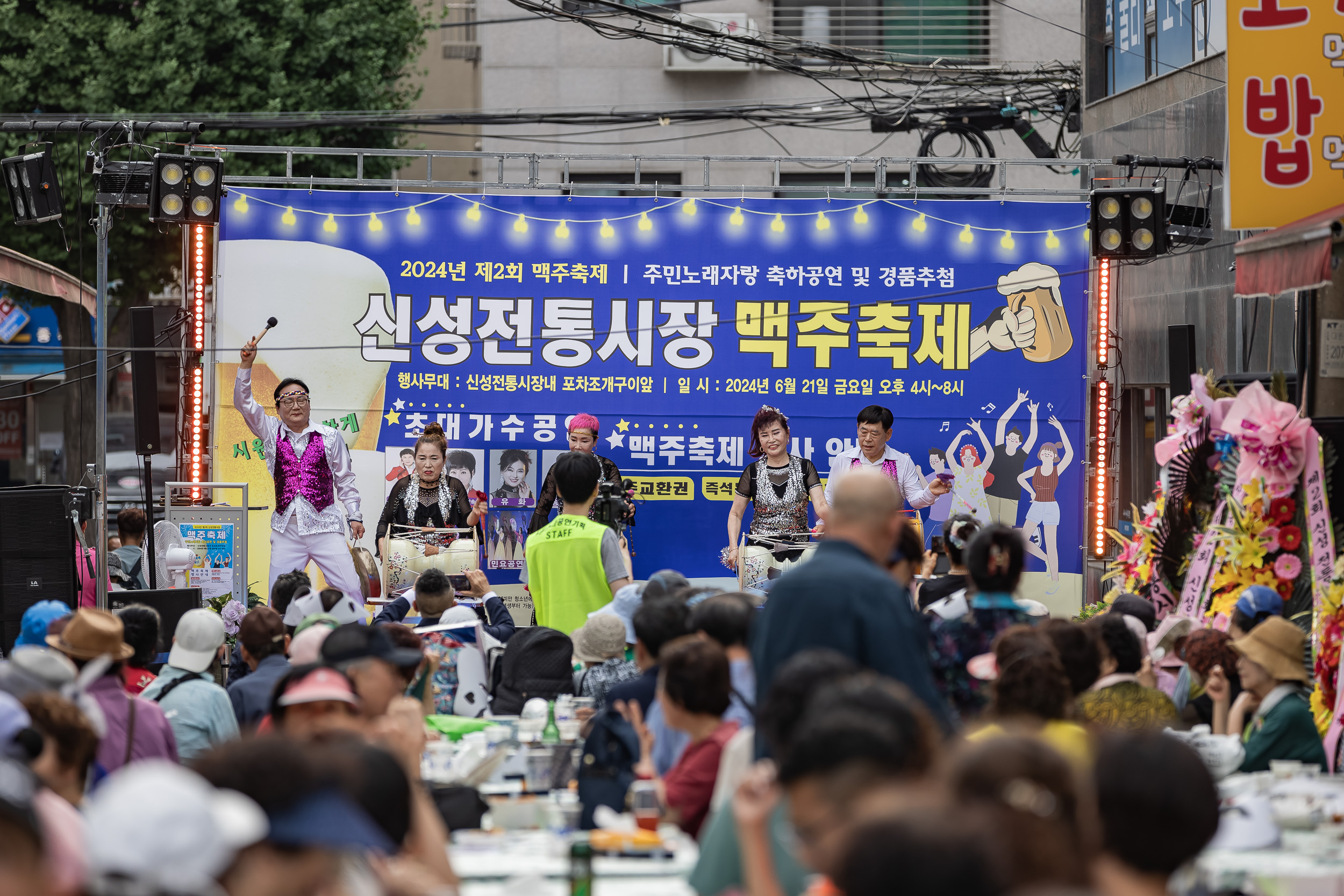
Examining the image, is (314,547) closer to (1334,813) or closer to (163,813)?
(1334,813)

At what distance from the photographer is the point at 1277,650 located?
5172mm

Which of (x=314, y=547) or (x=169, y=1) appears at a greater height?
(x=169, y=1)

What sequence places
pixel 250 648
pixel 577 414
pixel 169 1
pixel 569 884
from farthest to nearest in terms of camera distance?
pixel 169 1
pixel 577 414
pixel 250 648
pixel 569 884

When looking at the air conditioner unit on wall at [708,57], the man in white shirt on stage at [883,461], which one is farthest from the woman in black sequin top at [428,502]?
the air conditioner unit on wall at [708,57]

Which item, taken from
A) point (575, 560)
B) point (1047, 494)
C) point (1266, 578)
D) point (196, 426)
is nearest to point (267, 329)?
point (196, 426)

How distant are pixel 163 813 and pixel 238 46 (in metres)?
16.0

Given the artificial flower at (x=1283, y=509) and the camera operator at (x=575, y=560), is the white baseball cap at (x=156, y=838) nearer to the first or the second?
the camera operator at (x=575, y=560)

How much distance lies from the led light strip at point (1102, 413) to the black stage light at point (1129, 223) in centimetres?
31

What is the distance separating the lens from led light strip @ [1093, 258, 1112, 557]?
10641 mm

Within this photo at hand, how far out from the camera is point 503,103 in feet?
64.0

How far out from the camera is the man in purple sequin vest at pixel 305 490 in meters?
9.20

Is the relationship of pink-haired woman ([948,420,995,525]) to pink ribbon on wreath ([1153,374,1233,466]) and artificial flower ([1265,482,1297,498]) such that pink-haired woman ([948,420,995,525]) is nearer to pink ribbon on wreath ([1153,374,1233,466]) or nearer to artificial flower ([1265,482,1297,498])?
pink ribbon on wreath ([1153,374,1233,466])

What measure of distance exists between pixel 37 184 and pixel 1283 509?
Result: 356 inches

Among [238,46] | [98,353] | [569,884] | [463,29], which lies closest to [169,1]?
[238,46]
